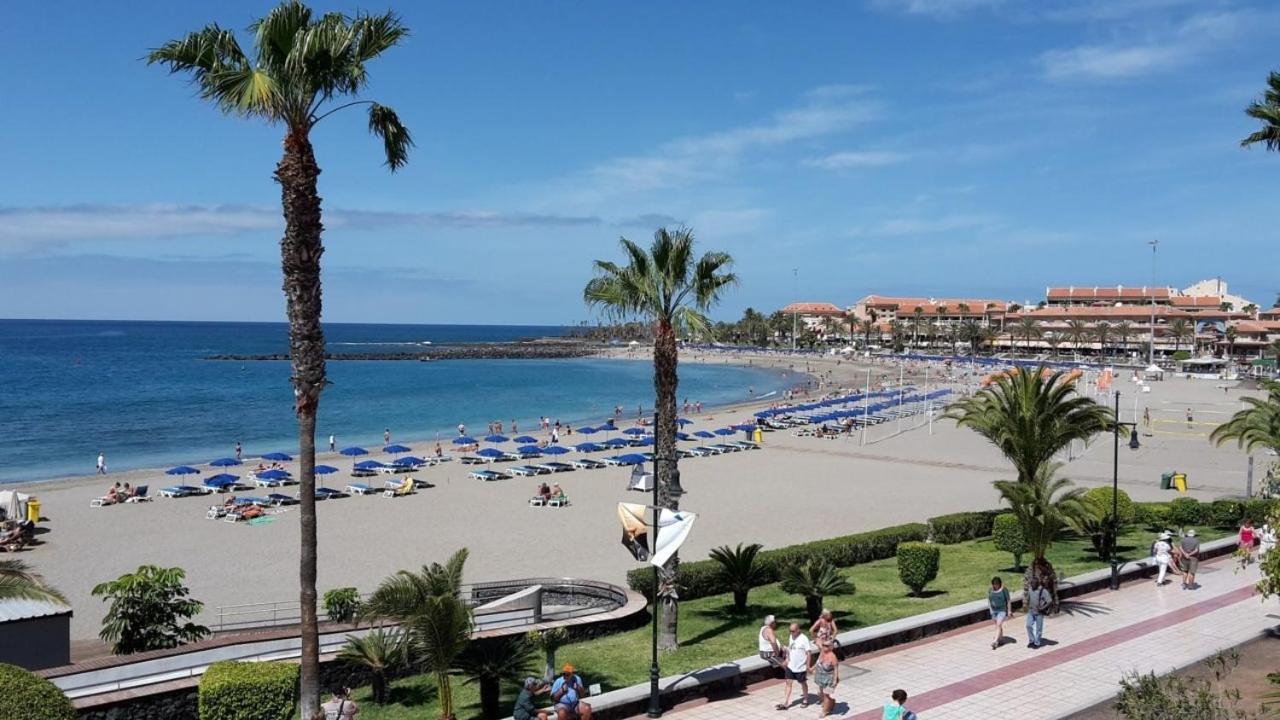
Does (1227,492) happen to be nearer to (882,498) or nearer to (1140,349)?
(882,498)

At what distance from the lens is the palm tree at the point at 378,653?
12008mm

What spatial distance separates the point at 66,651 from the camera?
474 inches

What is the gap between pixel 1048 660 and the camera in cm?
1321

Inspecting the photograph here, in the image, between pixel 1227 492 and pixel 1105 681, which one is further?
pixel 1227 492

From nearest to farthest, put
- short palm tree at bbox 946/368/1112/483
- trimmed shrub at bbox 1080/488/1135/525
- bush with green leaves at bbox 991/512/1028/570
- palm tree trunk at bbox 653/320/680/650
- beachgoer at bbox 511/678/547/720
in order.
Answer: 1. beachgoer at bbox 511/678/547/720
2. palm tree trunk at bbox 653/320/680/650
3. bush with green leaves at bbox 991/512/1028/570
4. short palm tree at bbox 946/368/1112/483
5. trimmed shrub at bbox 1080/488/1135/525

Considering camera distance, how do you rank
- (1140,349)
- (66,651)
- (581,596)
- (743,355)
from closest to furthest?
1. (66,651)
2. (581,596)
3. (1140,349)
4. (743,355)

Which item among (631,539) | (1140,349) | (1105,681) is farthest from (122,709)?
(1140,349)

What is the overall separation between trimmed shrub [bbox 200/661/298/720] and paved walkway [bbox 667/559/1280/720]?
4.33 meters

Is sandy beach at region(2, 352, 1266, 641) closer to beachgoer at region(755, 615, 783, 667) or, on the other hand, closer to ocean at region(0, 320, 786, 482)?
beachgoer at region(755, 615, 783, 667)

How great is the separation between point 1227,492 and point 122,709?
33270mm

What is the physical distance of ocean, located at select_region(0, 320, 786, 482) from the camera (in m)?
53.2

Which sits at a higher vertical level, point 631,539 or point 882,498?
point 631,539

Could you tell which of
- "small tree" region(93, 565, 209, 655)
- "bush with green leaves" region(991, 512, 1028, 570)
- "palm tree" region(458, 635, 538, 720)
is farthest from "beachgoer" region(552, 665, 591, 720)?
"bush with green leaves" region(991, 512, 1028, 570)

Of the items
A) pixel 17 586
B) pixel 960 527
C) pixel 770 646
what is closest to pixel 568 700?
pixel 770 646
